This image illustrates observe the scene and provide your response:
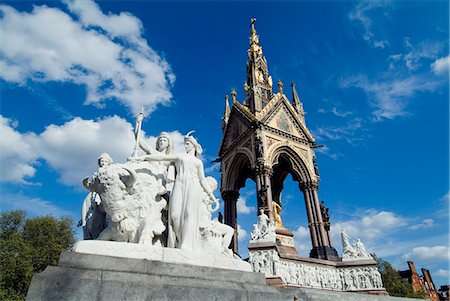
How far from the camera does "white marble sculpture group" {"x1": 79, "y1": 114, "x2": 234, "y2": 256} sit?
9.70 feet

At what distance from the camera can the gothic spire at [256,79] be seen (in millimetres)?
23766

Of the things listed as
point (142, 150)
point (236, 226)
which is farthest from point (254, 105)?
point (142, 150)

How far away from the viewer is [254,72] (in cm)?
2662

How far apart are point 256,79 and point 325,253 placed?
15.3 metres

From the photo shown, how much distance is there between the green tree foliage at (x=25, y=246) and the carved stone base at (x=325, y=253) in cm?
1642

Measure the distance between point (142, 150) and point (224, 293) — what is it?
2057 millimetres

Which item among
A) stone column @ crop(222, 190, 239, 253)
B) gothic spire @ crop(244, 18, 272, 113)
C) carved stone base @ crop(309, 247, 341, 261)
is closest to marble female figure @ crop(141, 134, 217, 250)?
carved stone base @ crop(309, 247, 341, 261)

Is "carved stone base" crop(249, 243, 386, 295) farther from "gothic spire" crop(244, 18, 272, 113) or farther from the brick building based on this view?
the brick building

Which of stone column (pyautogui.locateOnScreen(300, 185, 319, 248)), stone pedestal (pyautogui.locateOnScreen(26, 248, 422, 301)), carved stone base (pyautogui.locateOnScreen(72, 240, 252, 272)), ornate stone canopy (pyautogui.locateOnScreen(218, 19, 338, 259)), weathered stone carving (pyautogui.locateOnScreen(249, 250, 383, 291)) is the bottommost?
stone pedestal (pyautogui.locateOnScreen(26, 248, 422, 301))

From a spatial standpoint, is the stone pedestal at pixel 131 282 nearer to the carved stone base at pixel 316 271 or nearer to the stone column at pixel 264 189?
the carved stone base at pixel 316 271

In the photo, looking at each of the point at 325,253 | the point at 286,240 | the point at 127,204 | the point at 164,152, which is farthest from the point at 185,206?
the point at 325,253

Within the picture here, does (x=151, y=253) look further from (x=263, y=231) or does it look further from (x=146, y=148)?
(x=263, y=231)

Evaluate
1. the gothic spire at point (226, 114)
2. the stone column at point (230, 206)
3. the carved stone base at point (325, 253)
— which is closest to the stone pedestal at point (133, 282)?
the carved stone base at point (325, 253)

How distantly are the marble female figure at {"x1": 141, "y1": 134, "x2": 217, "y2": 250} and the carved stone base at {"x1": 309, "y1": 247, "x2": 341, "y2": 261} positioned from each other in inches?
626
